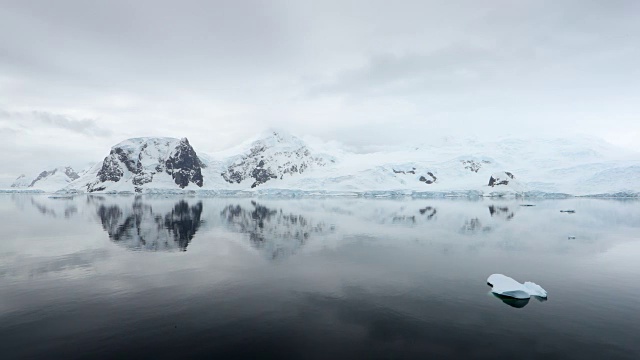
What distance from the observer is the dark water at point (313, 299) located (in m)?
17.6

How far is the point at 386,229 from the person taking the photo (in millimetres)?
61125

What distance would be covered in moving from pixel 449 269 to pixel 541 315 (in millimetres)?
11163

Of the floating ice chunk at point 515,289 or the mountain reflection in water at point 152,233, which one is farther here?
the mountain reflection in water at point 152,233

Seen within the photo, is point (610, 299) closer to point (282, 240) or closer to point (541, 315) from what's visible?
point (541, 315)

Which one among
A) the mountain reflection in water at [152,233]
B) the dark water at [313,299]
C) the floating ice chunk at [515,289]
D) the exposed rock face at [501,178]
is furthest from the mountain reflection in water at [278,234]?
the exposed rock face at [501,178]

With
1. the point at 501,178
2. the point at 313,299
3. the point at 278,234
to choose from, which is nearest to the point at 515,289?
the point at 313,299

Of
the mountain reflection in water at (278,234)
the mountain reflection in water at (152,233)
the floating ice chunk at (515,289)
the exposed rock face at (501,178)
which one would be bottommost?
the mountain reflection in water at (152,233)

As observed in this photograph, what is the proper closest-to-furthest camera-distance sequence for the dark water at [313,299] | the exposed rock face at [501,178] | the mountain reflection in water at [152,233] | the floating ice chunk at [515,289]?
the dark water at [313,299]
the floating ice chunk at [515,289]
the mountain reflection in water at [152,233]
the exposed rock face at [501,178]

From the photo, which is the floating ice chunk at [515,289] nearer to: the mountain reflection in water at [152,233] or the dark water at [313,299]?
the dark water at [313,299]

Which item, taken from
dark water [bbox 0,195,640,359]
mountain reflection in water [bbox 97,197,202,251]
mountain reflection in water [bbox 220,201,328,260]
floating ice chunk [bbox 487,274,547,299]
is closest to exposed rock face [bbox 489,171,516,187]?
dark water [bbox 0,195,640,359]

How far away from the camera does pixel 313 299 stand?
2458cm

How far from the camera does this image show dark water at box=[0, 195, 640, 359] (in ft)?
57.7

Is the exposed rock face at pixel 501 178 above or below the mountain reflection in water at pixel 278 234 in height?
above

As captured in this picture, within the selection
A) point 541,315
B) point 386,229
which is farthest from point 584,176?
point 541,315
